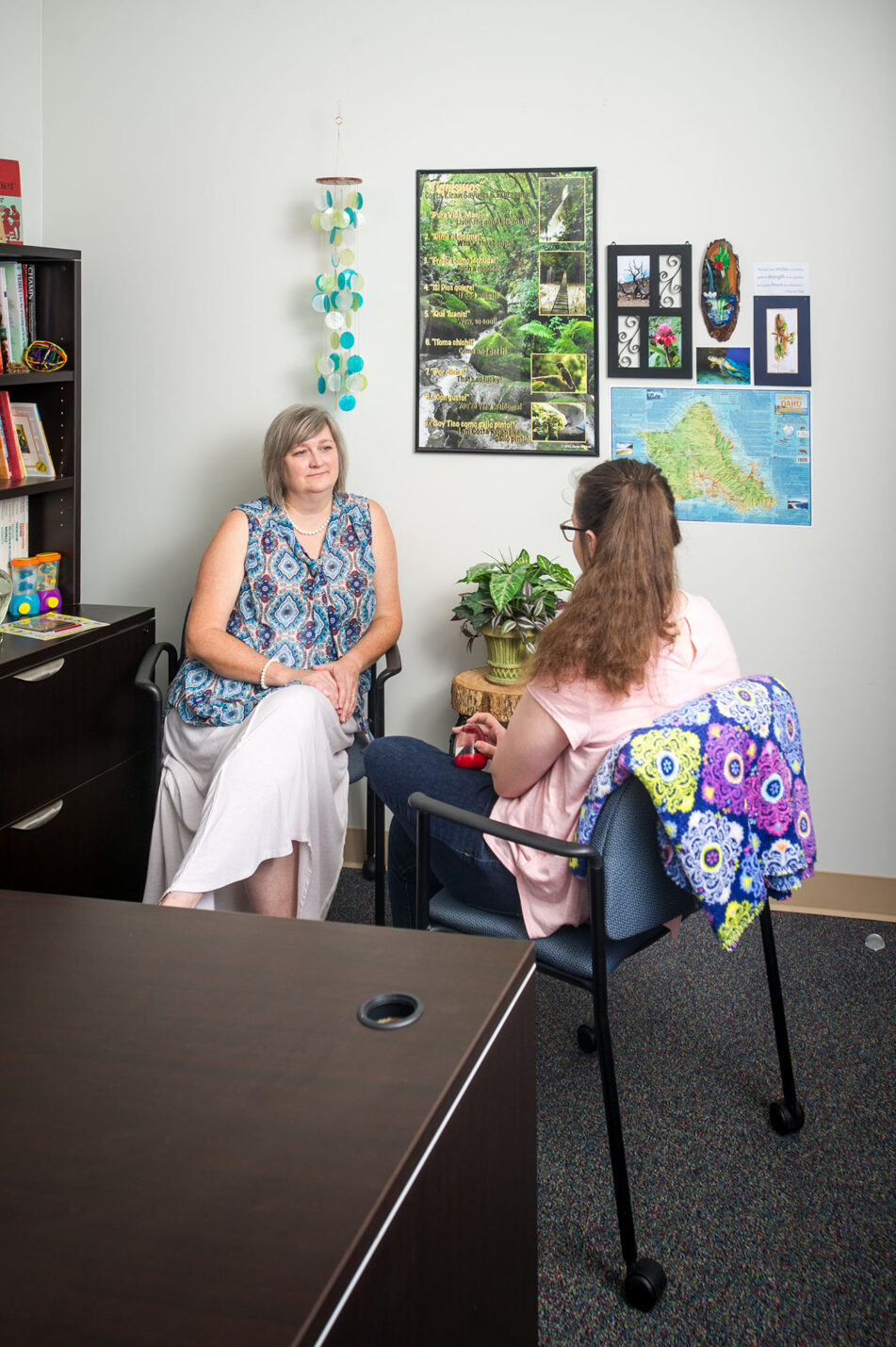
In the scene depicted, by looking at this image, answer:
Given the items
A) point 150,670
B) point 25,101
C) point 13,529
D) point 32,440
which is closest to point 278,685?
point 150,670

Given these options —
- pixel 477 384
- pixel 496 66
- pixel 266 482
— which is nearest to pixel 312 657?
pixel 266 482

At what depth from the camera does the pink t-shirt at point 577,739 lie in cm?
187

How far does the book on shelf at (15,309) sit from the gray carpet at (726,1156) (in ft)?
6.95

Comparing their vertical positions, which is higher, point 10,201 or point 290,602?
point 10,201

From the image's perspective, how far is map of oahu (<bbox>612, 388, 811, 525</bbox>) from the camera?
3109 mm

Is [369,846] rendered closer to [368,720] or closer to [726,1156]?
[368,720]

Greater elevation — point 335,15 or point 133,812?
point 335,15

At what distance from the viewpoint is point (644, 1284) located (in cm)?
169

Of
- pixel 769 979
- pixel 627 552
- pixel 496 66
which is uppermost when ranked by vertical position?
pixel 496 66

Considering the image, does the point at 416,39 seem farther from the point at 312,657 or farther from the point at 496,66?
the point at 312,657

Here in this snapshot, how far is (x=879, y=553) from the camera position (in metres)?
3.11

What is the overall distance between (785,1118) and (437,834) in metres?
0.87

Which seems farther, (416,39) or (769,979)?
(416,39)

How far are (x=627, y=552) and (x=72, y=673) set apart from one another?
1.47m
